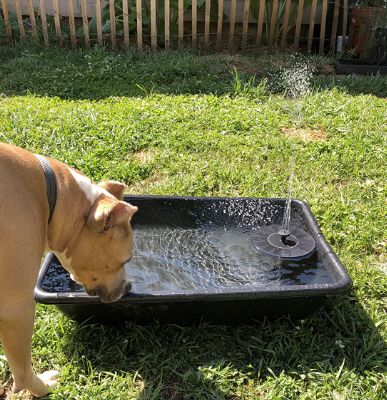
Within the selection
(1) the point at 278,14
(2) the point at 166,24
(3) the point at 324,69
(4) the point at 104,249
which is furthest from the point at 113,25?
(4) the point at 104,249

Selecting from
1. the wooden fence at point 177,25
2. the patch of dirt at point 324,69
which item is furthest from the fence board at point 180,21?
the patch of dirt at point 324,69

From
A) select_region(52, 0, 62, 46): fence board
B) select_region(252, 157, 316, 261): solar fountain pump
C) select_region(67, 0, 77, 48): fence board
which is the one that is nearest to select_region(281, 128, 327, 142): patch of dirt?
select_region(252, 157, 316, 261): solar fountain pump

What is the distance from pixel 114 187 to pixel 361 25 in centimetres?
715

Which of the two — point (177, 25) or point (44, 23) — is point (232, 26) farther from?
point (44, 23)

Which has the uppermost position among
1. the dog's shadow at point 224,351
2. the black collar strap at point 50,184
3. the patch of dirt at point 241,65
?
the black collar strap at point 50,184

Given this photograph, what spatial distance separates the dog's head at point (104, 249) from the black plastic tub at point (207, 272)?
0.43ft

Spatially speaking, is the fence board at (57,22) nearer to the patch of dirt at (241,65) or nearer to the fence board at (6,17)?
the fence board at (6,17)

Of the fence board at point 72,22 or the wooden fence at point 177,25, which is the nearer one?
the fence board at point 72,22

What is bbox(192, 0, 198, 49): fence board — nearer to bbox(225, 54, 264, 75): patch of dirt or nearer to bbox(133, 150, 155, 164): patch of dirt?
bbox(225, 54, 264, 75): patch of dirt

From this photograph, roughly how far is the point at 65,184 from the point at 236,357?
1.48 metres

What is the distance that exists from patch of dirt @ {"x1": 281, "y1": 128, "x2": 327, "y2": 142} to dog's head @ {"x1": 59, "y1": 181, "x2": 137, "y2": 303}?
3.50m

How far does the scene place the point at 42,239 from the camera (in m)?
2.64

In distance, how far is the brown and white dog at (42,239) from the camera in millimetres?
2506

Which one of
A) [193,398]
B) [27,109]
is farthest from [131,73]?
[193,398]
